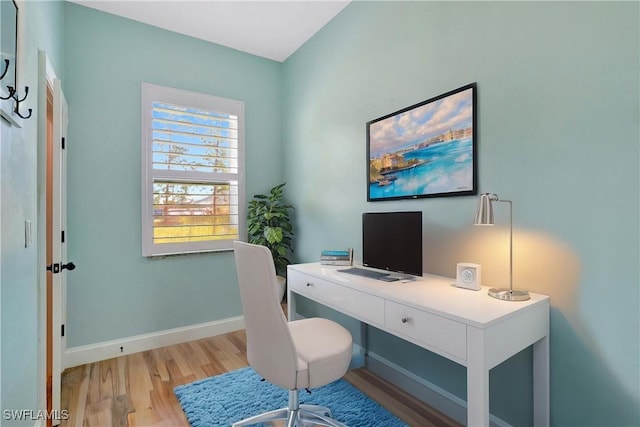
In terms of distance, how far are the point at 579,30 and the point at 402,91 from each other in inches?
38.3

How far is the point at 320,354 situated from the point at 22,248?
138cm

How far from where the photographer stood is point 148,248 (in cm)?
288

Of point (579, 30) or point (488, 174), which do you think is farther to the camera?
point (488, 174)

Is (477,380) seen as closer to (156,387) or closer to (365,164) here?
(365,164)

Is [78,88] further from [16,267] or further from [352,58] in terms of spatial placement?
[352,58]

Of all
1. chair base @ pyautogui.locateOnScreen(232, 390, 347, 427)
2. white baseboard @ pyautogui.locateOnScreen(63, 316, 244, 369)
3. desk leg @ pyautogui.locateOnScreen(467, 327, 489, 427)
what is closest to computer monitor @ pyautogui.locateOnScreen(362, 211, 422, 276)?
desk leg @ pyautogui.locateOnScreen(467, 327, 489, 427)

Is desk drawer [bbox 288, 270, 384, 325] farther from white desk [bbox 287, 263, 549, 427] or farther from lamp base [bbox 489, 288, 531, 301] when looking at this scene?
lamp base [bbox 489, 288, 531, 301]

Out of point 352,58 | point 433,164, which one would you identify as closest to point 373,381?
point 433,164

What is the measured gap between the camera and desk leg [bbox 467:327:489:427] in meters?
1.17

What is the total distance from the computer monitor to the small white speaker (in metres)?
0.21

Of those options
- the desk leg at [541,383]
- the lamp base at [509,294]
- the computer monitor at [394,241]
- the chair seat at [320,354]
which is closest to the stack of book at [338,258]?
the computer monitor at [394,241]

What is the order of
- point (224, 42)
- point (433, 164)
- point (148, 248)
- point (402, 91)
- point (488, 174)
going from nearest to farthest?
point (488, 174) → point (433, 164) → point (402, 91) → point (148, 248) → point (224, 42)

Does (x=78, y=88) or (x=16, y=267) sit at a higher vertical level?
(x=78, y=88)

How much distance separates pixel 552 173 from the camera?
146 cm
